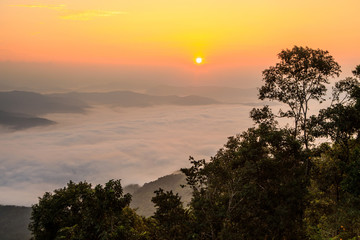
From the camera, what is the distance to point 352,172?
53.1 ft

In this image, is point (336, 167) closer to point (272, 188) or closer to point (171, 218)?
point (272, 188)

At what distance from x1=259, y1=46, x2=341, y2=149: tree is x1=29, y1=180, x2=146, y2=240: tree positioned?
46.4ft

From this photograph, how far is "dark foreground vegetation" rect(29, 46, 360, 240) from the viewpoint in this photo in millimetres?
15028

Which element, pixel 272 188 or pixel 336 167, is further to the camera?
pixel 336 167

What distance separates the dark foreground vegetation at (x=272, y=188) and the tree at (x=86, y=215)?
0.06 metres

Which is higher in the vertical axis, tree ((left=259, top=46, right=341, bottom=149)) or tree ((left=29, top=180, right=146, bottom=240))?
tree ((left=259, top=46, right=341, bottom=149))

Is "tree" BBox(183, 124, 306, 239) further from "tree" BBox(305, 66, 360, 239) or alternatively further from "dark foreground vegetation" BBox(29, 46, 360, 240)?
"tree" BBox(305, 66, 360, 239)

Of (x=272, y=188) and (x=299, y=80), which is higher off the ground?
(x=299, y=80)

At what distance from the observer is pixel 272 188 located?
15.5 meters

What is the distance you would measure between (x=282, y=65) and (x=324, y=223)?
12154mm

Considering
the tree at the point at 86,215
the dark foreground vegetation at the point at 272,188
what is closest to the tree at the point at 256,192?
the dark foreground vegetation at the point at 272,188

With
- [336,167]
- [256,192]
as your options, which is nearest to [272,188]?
[256,192]

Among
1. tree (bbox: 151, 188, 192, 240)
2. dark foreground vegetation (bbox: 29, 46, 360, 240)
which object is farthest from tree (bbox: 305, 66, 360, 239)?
tree (bbox: 151, 188, 192, 240)

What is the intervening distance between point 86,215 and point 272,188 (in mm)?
11976
